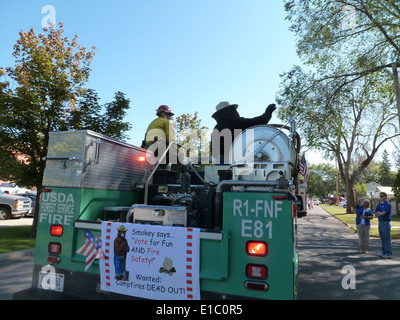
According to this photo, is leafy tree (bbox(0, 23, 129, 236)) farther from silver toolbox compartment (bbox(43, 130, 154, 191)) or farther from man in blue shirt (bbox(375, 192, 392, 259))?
man in blue shirt (bbox(375, 192, 392, 259))

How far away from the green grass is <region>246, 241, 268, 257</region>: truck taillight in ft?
24.5

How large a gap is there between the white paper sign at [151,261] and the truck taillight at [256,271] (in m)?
0.50

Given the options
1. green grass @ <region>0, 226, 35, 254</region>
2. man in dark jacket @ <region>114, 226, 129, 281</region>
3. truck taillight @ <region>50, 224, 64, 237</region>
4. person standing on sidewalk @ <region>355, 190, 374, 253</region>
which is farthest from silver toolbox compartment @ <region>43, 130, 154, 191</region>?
person standing on sidewalk @ <region>355, 190, 374, 253</region>

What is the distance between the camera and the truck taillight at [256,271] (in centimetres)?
264

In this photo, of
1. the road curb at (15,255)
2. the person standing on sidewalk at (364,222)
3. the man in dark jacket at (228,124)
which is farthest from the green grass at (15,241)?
the person standing on sidewalk at (364,222)

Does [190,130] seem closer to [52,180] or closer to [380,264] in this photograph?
[380,264]

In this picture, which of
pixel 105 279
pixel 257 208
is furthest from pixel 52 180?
pixel 257 208

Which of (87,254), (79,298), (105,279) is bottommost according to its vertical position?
(79,298)

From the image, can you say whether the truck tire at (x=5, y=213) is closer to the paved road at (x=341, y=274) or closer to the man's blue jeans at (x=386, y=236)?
the paved road at (x=341, y=274)

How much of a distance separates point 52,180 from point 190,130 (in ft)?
75.2

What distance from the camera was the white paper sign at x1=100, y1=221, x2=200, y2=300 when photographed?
2.84m

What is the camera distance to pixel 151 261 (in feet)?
9.77

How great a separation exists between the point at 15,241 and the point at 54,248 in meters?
7.14
